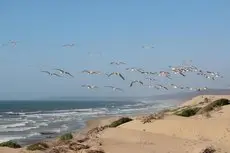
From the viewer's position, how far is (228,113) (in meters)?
31.2

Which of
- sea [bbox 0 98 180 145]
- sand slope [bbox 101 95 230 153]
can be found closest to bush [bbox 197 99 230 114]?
sand slope [bbox 101 95 230 153]

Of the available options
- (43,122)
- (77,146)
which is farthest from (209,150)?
(43,122)

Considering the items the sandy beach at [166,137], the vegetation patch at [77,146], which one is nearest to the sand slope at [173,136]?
the sandy beach at [166,137]

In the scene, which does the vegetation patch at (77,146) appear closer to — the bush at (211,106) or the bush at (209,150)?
the bush at (209,150)

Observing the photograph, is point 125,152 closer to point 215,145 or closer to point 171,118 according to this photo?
point 215,145

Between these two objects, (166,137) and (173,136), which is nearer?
(166,137)

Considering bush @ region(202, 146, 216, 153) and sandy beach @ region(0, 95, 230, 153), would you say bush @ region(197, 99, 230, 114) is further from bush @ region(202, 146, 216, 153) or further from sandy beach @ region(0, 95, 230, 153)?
bush @ region(202, 146, 216, 153)

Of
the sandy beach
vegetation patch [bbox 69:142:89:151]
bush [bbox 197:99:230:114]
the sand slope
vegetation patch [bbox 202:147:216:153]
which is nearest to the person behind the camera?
vegetation patch [bbox 202:147:216:153]

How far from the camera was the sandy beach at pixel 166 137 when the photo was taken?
21.9m

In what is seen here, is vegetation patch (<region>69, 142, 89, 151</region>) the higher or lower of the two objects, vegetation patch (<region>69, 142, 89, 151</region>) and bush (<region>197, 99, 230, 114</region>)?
the lower

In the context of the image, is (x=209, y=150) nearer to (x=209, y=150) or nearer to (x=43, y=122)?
(x=209, y=150)

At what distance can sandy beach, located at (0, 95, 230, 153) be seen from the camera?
21922 mm

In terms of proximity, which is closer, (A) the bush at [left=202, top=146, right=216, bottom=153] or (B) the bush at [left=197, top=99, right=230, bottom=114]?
(A) the bush at [left=202, top=146, right=216, bottom=153]

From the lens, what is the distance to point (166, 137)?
2548 centimetres
